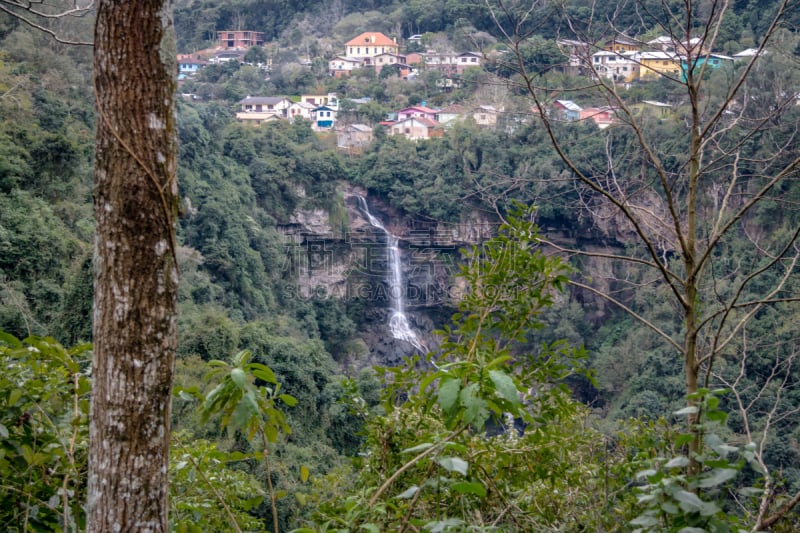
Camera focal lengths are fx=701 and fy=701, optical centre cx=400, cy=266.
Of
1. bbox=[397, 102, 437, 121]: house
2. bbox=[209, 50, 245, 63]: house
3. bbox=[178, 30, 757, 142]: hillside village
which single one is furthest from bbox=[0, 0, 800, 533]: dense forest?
bbox=[209, 50, 245, 63]: house

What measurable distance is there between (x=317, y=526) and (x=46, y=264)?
9.39 metres

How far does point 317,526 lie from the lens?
1352mm

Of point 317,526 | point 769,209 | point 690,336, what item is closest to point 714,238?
point 690,336

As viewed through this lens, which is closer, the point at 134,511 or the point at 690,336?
the point at 134,511

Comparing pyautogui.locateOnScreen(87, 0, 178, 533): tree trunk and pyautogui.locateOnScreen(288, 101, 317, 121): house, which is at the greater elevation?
pyautogui.locateOnScreen(288, 101, 317, 121): house

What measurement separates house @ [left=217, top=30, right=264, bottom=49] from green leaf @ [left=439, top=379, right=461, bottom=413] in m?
33.8

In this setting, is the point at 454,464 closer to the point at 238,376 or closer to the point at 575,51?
the point at 238,376

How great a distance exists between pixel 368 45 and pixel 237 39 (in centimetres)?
660

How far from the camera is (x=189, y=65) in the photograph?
2961 centimetres

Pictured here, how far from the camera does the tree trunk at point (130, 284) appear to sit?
0.99 metres

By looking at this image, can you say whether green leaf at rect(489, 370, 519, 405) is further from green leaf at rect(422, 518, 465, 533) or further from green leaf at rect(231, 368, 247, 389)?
green leaf at rect(231, 368, 247, 389)

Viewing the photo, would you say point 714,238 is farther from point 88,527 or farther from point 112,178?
point 88,527

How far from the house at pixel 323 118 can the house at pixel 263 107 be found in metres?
1.19

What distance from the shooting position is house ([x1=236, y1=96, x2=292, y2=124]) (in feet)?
81.5
